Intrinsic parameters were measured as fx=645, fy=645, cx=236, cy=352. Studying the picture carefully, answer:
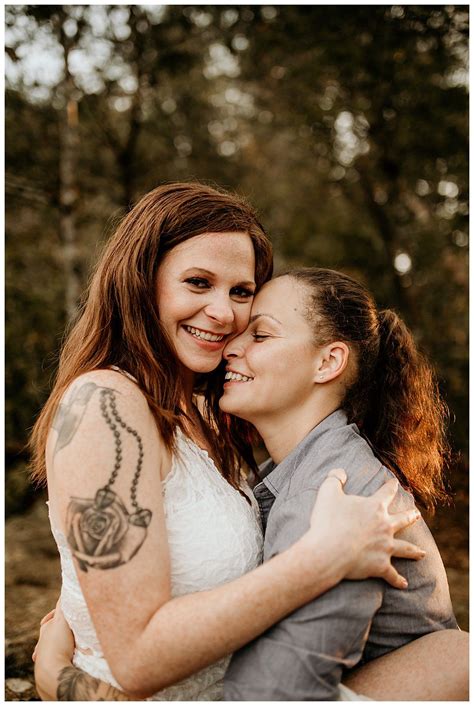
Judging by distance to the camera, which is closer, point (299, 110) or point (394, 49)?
point (394, 49)

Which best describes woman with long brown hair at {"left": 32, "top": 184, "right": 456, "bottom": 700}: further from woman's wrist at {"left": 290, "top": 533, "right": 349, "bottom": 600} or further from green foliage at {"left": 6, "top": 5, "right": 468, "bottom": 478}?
green foliage at {"left": 6, "top": 5, "right": 468, "bottom": 478}

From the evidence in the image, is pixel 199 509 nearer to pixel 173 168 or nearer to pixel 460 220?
pixel 460 220

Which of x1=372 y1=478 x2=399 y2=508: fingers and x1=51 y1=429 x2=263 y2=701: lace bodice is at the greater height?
x1=372 y1=478 x2=399 y2=508: fingers

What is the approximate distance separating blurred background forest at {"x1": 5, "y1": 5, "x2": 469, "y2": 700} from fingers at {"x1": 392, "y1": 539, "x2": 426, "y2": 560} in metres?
2.26

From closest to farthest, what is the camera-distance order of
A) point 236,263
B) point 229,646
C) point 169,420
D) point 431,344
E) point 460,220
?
point 229,646 < point 169,420 < point 236,263 < point 460,220 < point 431,344

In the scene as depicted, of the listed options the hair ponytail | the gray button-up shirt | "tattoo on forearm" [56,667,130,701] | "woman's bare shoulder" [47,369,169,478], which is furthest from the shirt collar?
"tattoo on forearm" [56,667,130,701]

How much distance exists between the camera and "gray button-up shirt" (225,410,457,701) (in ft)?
6.50

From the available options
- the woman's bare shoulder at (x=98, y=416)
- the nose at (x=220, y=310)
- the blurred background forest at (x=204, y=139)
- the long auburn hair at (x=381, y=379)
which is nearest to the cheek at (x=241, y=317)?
the nose at (x=220, y=310)

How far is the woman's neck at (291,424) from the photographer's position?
2.76 meters

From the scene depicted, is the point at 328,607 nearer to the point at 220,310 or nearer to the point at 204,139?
the point at 220,310

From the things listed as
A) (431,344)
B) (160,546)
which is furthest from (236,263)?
(431,344)

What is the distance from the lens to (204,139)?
966cm

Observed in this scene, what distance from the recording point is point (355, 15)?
20.5 ft

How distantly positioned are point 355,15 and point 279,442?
202 inches
